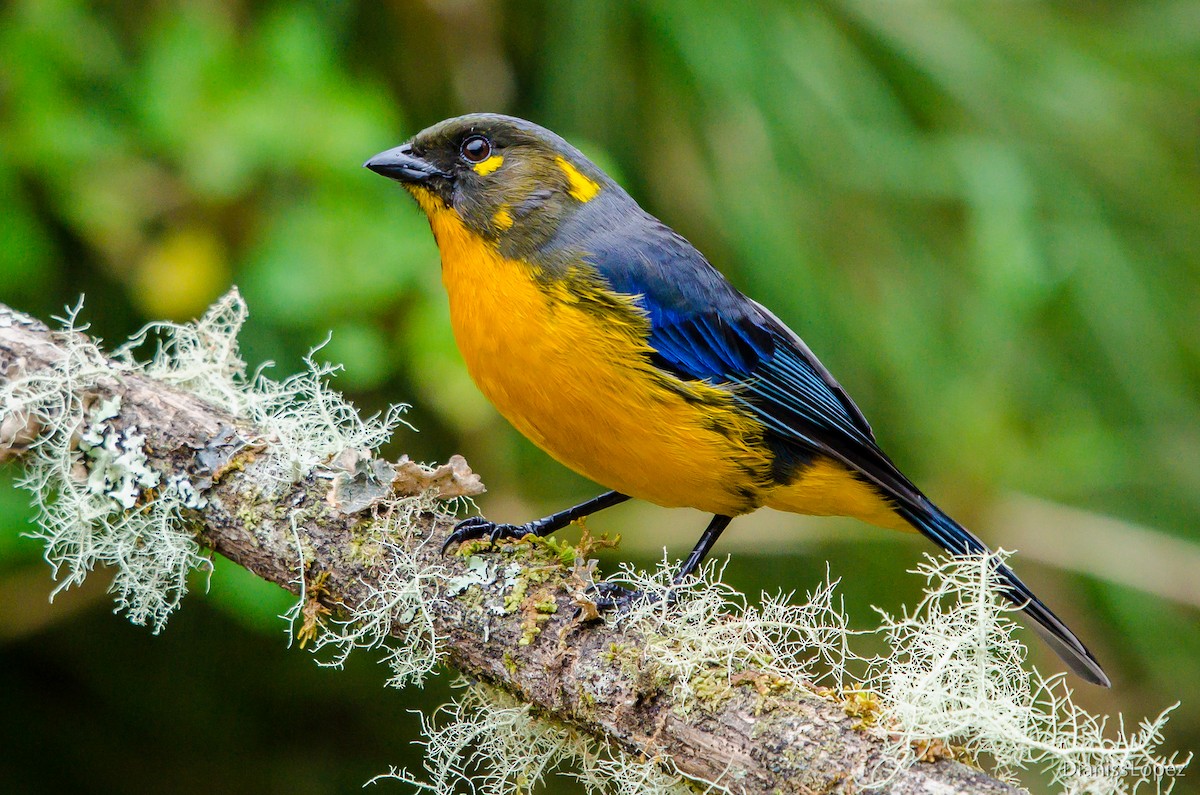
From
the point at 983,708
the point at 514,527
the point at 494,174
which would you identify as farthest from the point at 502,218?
the point at 983,708

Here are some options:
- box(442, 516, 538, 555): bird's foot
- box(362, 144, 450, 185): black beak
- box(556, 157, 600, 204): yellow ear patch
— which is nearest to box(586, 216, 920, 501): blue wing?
box(556, 157, 600, 204): yellow ear patch

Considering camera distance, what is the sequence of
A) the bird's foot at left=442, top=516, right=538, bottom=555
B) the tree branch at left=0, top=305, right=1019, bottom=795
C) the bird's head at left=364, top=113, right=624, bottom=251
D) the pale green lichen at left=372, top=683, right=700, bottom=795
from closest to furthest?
the tree branch at left=0, top=305, right=1019, bottom=795, the pale green lichen at left=372, top=683, right=700, bottom=795, the bird's foot at left=442, top=516, right=538, bottom=555, the bird's head at left=364, top=113, right=624, bottom=251

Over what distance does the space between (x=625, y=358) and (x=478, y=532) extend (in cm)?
66

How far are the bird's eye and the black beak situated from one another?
98 mm

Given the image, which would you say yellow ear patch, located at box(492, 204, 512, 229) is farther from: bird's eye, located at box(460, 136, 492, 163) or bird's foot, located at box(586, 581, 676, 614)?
bird's foot, located at box(586, 581, 676, 614)

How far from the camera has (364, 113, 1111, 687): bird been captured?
3092mm

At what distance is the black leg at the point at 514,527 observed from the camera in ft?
8.89

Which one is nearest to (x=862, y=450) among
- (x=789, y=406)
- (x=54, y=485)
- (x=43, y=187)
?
(x=789, y=406)

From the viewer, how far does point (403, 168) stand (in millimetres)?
3510

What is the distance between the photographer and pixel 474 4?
452 cm

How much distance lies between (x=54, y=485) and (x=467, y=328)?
114 cm

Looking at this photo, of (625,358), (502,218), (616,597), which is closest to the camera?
(616,597)

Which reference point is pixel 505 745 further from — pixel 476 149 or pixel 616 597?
pixel 476 149

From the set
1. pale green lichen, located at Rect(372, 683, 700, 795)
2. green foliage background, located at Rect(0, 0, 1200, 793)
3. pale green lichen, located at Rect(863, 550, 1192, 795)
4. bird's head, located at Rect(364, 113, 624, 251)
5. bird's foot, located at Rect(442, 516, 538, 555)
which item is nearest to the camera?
pale green lichen, located at Rect(863, 550, 1192, 795)
